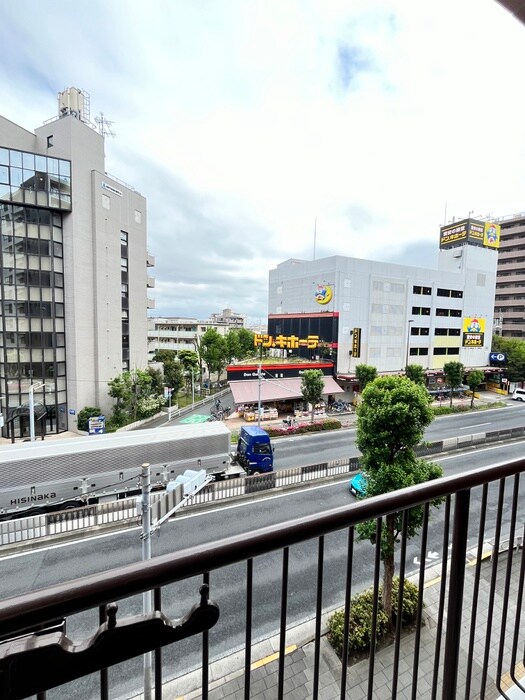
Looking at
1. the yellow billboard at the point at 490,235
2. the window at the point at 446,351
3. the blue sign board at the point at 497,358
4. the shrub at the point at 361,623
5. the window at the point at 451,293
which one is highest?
the yellow billboard at the point at 490,235

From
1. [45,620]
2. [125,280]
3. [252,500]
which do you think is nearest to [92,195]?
[125,280]

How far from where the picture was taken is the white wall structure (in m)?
25.2

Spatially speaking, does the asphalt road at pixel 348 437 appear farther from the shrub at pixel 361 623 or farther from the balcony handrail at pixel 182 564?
the balcony handrail at pixel 182 564

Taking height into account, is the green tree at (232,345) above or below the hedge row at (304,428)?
above

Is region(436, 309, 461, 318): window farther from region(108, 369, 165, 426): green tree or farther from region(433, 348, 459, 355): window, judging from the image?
region(108, 369, 165, 426): green tree

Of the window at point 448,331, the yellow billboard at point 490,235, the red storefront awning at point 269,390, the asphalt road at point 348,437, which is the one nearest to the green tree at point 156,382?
the red storefront awning at point 269,390

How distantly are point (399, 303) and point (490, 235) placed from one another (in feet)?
50.1

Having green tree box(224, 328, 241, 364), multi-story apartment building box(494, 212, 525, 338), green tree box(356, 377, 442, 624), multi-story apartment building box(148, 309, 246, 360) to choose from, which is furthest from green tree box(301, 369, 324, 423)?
multi-story apartment building box(494, 212, 525, 338)

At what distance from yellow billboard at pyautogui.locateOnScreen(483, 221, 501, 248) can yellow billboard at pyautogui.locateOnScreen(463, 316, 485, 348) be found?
774cm

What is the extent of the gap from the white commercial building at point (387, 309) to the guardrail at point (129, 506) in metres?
12.4

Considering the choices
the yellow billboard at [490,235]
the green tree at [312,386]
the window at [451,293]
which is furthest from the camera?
the yellow billboard at [490,235]

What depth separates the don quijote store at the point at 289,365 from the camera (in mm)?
21734

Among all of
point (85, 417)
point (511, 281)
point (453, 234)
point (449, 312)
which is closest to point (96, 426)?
point (85, 417)

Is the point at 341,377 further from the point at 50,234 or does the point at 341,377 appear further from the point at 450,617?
the point at 450,617
